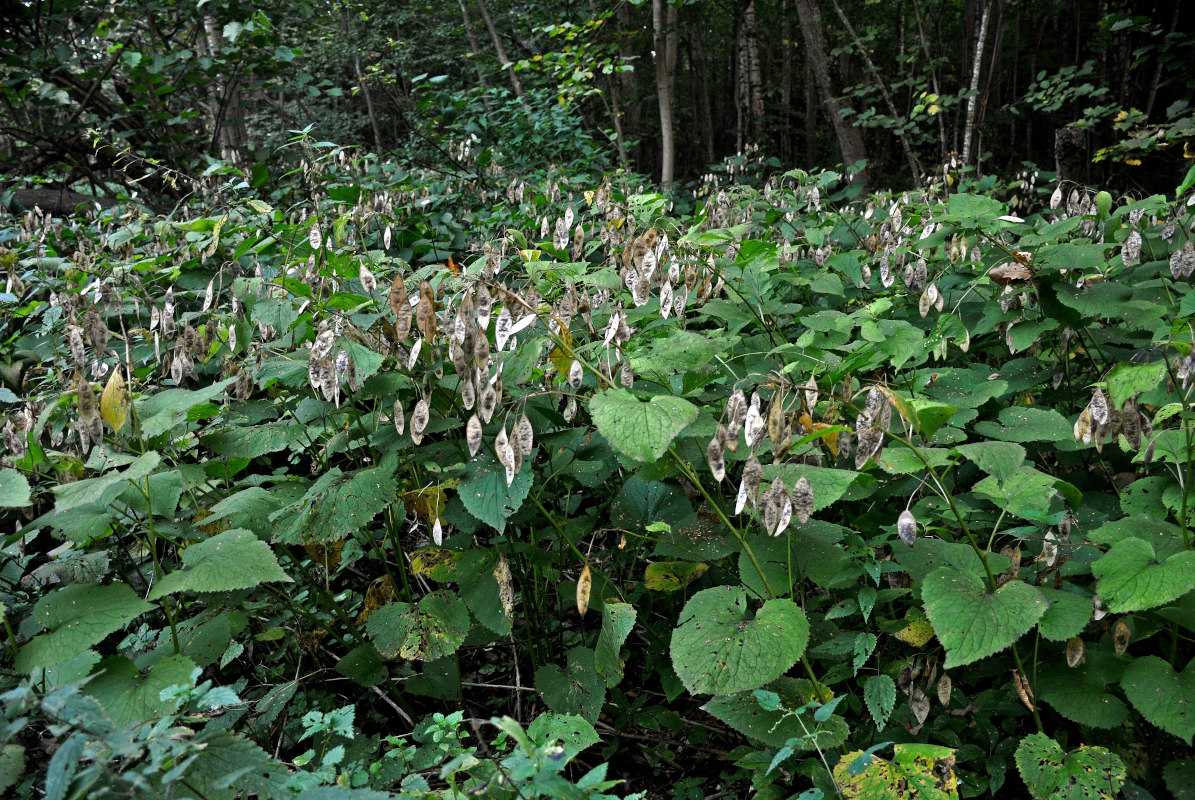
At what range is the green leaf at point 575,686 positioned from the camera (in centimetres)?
199

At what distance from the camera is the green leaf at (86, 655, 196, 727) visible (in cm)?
154

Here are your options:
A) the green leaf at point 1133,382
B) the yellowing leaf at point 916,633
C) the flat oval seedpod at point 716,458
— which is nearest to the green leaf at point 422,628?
the flat oval seedpod at point 716,458

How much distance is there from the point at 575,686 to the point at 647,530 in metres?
0.47

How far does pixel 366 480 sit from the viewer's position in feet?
6.12

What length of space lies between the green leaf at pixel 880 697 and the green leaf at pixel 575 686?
0.68 meters

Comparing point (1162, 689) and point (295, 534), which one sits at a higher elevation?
point (295, 534)

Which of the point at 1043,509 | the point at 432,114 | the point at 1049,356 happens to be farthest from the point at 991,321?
the point at 432,114

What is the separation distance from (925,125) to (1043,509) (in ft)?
49.0

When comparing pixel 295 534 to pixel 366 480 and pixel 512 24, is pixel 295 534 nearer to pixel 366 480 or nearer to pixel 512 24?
pixel 366 480

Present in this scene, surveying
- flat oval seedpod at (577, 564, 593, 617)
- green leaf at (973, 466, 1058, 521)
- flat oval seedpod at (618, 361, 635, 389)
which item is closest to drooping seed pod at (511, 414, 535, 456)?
flat oval seedpod at (618, 361, 635, 389)

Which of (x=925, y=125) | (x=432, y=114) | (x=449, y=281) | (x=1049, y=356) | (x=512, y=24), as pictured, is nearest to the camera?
(x=449, y=281)

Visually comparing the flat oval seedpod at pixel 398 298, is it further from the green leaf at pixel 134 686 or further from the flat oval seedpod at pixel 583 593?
the green leaf at pixel 134 686

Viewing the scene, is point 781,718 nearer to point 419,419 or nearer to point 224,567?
point 419,419

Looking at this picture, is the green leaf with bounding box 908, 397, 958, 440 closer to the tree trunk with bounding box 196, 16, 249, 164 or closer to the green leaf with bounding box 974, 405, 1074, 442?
the green leaf with bounding box 974, 405, 1074, 442
